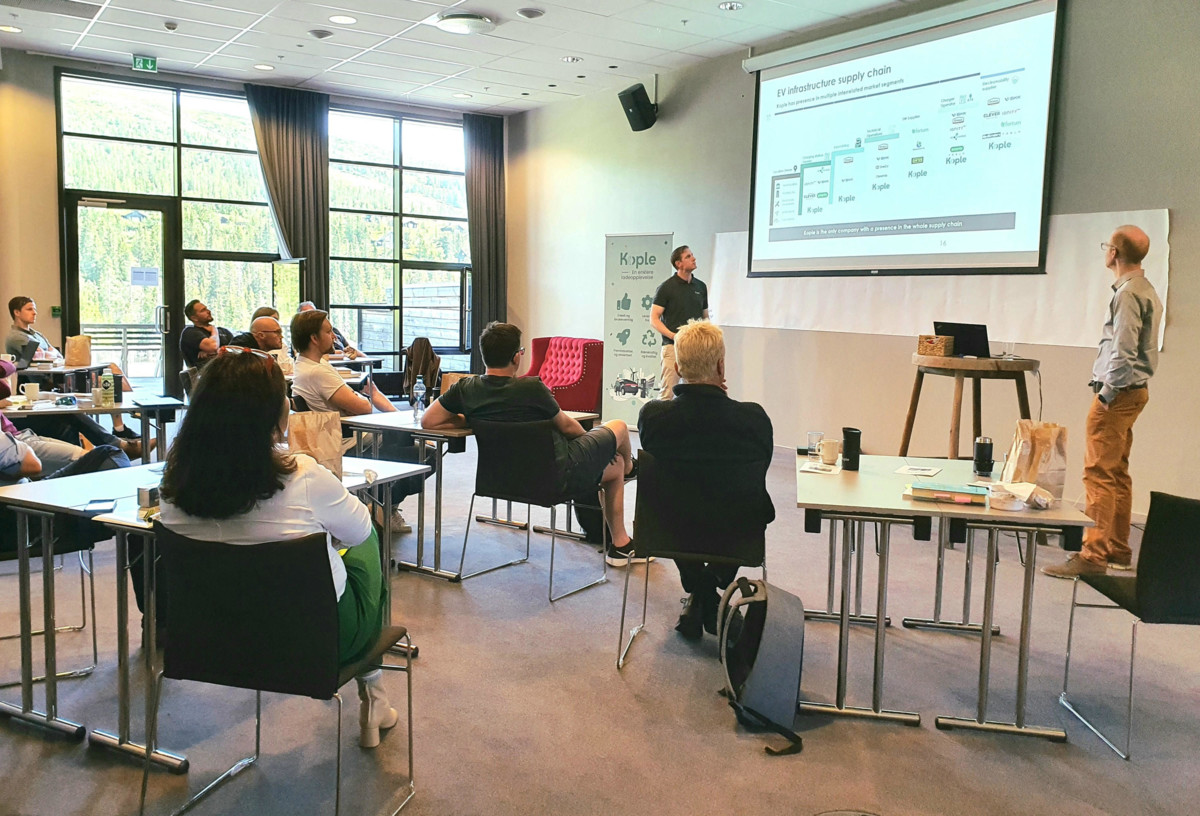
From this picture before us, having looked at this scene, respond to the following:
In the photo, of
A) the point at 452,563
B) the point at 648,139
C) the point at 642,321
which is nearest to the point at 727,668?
the point at 452,563

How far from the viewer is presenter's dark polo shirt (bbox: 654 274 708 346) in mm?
7703

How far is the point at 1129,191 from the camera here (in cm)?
552

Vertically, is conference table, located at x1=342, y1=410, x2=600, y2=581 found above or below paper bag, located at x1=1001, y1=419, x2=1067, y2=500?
below

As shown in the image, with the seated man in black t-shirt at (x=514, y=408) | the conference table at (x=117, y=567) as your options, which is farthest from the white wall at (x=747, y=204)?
the conference table at (x=117, y=567)

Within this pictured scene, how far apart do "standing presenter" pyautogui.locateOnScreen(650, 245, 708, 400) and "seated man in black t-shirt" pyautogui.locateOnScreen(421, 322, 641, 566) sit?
347 centimetres

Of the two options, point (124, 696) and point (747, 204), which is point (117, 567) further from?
point (747, 204)

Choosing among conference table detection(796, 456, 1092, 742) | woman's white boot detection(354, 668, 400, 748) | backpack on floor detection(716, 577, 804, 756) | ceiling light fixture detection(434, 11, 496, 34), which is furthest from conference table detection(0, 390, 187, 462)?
ceiling light fixture detection(434, 11, 496, 34)

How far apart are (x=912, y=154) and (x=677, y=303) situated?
2.17 m

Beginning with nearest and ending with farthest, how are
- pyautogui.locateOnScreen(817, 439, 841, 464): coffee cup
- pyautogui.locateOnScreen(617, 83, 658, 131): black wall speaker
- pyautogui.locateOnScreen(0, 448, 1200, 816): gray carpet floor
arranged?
pyautogui.locateOnScreen(0, 448, 1200, 816): gray carpet floor → pyautogui.locateOnScreen(817, 439, 841, 464): coffee cup → pyautogui.locateOnScreen(617, 83, 658, 131): black wall speaker

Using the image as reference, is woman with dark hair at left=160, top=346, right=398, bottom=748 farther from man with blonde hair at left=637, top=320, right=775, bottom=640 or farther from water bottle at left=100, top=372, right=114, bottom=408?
water bottle at left=100, top=372, right=114, bottom=408

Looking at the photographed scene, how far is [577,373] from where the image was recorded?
8.97 m

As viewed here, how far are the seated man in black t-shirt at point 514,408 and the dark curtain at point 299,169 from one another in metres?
Result: 6.63

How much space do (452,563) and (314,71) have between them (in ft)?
21.5

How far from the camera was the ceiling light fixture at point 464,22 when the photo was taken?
23.5ft
